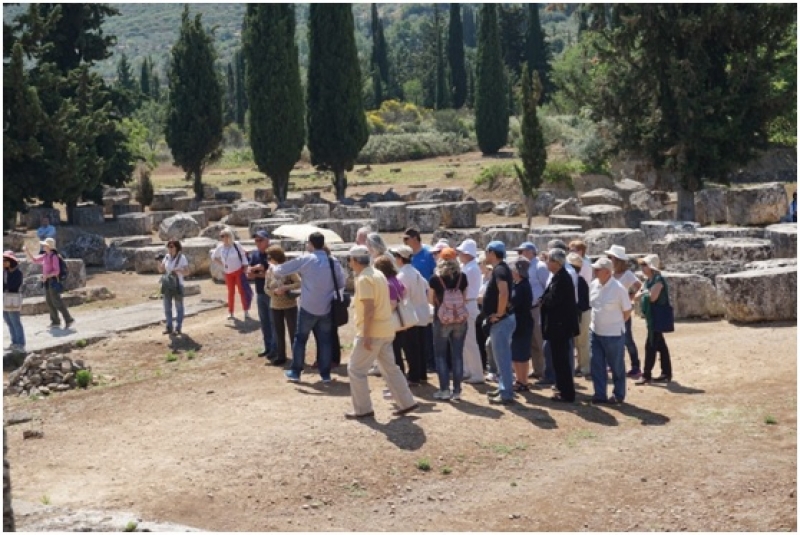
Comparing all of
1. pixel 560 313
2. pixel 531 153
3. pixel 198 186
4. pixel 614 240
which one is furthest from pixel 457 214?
pixel 560 313

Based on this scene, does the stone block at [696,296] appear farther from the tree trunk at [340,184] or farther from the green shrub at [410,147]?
the green shrub at [410,147]

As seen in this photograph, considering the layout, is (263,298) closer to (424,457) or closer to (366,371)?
(366,371)

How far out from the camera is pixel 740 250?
19.6 metres

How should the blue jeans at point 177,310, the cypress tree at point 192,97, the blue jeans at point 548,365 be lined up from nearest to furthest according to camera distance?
the blue jeans at point 548,365 → the blue jeans at point 177,310 → the cypress tree at point 192,97

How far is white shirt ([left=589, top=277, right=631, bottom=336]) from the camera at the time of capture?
1200cm

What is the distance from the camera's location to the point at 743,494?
9.38 metres

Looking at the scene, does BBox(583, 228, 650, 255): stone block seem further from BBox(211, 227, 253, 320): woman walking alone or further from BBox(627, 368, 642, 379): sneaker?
BBox(627, 368, 642, 379): sneaker

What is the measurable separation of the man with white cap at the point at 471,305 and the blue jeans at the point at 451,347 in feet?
1.38

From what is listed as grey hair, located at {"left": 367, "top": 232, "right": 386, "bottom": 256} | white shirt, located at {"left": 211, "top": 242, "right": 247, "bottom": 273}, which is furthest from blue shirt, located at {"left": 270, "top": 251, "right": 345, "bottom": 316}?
white shirt, located at {"left": 211, "top": 242, "right": 247, "bottom": 273}

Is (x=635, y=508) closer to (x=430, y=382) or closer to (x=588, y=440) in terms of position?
(x=588, y=440)

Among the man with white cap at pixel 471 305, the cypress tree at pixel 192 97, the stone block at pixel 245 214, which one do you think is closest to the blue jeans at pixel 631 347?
the man with white cap at pixel 471 305

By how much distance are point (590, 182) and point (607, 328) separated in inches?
1120

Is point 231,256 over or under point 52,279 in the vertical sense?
over

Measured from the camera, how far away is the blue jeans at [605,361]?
39.5 feet
